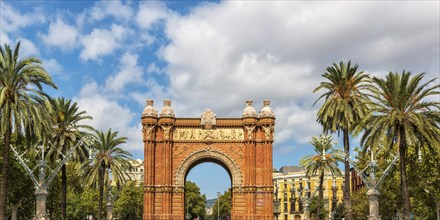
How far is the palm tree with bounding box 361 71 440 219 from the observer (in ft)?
112

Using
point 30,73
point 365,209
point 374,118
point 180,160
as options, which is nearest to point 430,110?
point 374,118

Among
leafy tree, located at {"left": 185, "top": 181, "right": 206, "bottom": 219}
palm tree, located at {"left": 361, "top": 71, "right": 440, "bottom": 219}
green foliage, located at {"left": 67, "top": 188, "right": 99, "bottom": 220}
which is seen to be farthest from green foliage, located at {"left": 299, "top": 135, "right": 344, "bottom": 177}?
leafy tree, located at {"left": 185, "top": 181, "right": 206, "bottom": 219}

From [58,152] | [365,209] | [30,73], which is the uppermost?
[30,73]

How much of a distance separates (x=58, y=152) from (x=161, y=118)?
55.7 feet

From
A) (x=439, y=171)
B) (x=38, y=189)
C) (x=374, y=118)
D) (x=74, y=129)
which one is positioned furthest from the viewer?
(x=439, y=171)

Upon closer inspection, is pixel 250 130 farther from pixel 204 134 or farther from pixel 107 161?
pixel 107 161

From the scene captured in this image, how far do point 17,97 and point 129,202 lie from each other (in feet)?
227

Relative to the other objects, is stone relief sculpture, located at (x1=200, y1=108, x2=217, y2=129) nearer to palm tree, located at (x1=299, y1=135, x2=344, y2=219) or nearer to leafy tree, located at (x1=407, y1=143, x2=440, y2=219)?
palm tree, located at (x1=299, y1=135, x2=344, y2=219)

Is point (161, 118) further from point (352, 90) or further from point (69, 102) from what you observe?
point (352, 90)

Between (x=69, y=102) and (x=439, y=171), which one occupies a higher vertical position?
(x=69, y=102)

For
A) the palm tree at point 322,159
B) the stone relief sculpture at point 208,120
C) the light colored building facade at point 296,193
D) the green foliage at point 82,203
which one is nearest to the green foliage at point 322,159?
the palm tree at point 322,159

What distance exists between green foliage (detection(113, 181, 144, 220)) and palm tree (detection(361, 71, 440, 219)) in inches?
2661

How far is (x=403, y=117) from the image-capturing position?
3419 cm

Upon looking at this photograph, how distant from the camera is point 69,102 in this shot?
44031mm
